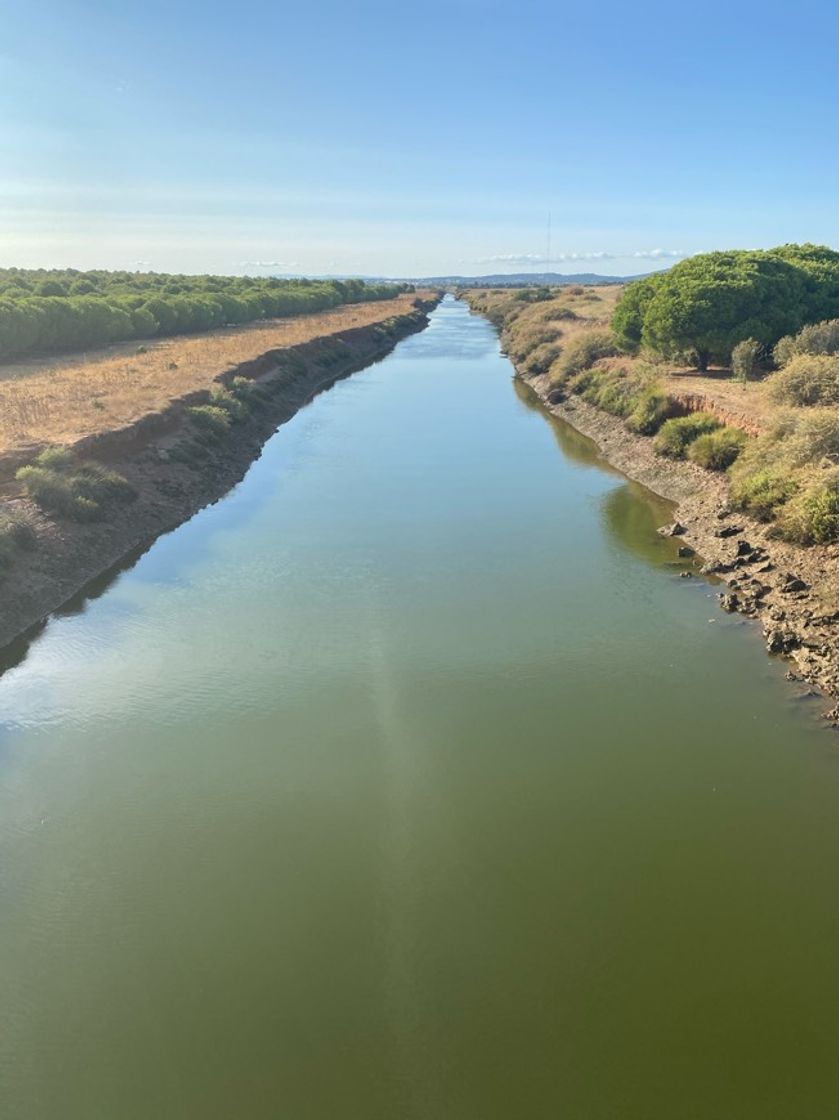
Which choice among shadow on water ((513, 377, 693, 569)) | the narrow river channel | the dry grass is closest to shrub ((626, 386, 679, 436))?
shadow on water ((513, 377, 693, 569))

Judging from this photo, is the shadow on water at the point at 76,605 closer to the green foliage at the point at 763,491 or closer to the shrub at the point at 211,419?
the shrub at the point at 211,419

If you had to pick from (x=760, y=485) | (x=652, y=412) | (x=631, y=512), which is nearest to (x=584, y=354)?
(x=652, y=412)

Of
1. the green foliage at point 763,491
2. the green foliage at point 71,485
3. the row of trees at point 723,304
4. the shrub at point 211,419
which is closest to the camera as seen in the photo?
the green foliage at point 763,491

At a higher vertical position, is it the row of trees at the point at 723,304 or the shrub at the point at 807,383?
the row of trees at the point at 723,304

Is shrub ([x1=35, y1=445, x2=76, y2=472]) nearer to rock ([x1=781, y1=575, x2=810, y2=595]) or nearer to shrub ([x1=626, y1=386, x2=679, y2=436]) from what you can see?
rock ([x1=781, y1=575, x2=810, y2=595])

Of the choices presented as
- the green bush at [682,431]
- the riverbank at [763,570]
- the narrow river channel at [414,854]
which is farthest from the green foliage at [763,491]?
the green bush at [682,431]

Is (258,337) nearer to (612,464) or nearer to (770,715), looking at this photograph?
(612,464)
